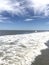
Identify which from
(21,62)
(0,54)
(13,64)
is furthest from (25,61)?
(0,54)

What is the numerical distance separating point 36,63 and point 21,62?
3.92ft

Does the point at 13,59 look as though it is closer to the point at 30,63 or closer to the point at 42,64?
the point at 30,63

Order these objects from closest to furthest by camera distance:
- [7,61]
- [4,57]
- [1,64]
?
[1,64], [7,61], [4,57]

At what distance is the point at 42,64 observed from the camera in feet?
44.1

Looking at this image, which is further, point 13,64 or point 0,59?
point 0,59

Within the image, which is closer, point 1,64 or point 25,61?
point 1,64

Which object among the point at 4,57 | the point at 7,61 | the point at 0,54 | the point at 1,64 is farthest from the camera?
the point at 0,54

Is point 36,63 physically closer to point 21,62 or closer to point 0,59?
point 21,62

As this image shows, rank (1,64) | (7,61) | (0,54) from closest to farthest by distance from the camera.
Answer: (1,64), (7,61), (0,54)

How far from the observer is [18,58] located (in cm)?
1505

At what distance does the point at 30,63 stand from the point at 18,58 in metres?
1.52

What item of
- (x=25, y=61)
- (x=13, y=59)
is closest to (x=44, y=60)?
(x=25, y=61)

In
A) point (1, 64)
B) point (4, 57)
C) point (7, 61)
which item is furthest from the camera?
point (4, 57)

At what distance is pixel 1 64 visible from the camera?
13.0 metres
